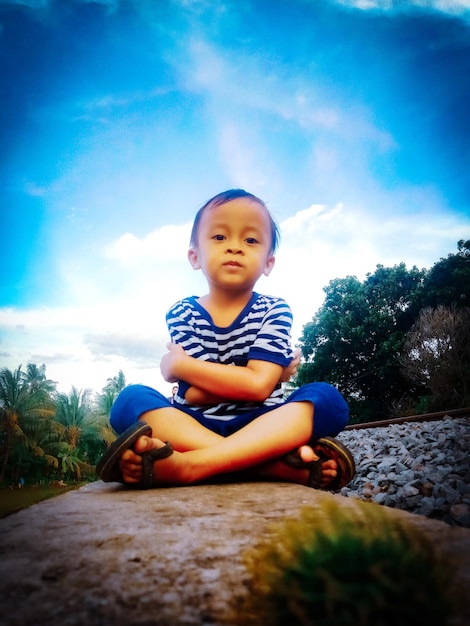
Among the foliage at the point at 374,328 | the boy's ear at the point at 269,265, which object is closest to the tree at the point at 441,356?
the foliage at the point at 374,328

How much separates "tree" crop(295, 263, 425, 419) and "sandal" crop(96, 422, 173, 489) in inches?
678

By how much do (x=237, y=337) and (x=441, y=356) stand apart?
47.6 feet

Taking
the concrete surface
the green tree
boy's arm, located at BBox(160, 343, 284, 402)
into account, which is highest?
boy's arm, located at BBox(160, 343, 284, 402)

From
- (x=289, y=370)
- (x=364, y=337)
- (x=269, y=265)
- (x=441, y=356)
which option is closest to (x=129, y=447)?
(x=289, y=370)

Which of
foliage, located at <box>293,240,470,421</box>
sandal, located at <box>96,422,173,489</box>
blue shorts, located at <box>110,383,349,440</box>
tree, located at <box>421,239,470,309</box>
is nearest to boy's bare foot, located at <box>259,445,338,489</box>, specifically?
blue shorts, located at <box>110,383,349,440</box>

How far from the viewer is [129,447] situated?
158 centimetres

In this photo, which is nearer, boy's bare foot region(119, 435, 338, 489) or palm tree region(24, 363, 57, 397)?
boy's bare foot region(119, 435, 338, 489)

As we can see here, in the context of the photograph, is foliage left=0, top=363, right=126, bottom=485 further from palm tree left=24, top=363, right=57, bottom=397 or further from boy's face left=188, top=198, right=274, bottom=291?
boy's face left=188, top=198, right=274, bottom=291

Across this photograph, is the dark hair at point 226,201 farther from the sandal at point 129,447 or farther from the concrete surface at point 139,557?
the concrete surface at point 139,557

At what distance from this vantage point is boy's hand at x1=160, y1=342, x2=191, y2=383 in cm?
207

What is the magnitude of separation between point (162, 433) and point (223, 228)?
1234 millimetres

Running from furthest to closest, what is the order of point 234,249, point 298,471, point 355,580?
point 234,249 < point 298,471 < point 355,580

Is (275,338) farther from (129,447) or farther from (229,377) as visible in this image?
(129,447)

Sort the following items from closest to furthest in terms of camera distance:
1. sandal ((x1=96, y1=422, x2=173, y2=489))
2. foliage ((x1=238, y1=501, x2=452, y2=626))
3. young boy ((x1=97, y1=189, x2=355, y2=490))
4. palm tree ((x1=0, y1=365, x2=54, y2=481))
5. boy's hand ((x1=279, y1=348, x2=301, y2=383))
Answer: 1. foliage ((x1=238, y1=501, x2=452, y2=626))
2. sandal ((x1=96, y1=422, x2=173, y2=489))
3. young boy ((x1=97, y1=189, x2=355, y2=490))
4. boy's hand ((x1=279, y1=348, x2=301, y2=383))
5. palm tree ((x1=0, y1=365, x2=54, y2=481))
